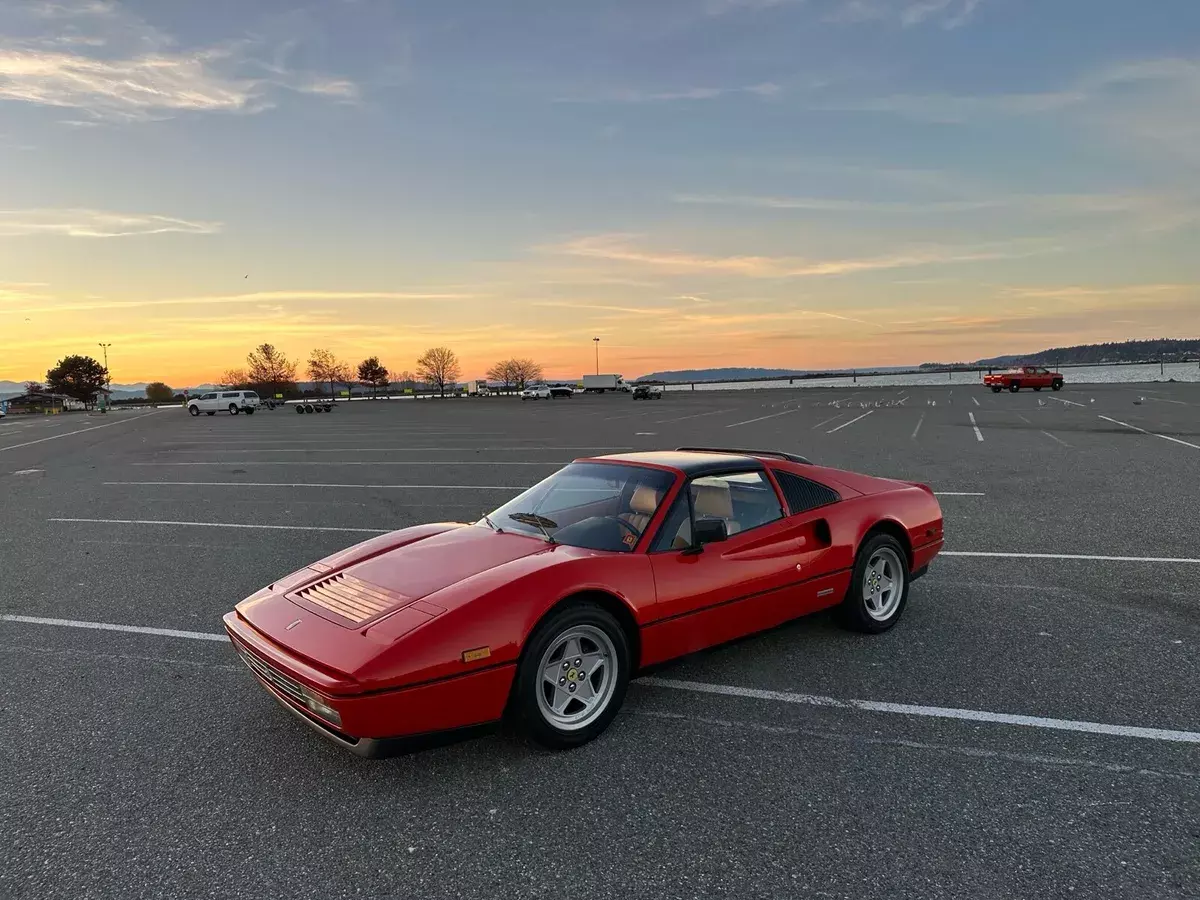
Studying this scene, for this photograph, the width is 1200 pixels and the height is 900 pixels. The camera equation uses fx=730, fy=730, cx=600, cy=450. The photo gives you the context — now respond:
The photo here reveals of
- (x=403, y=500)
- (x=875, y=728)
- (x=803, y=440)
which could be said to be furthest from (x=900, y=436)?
(x=875, y=728)

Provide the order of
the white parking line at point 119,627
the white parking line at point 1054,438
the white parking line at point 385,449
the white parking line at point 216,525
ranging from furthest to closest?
the white parking line at point 385,449, the white parking line at point 1054,438, the white parking line at point 216,525, the white parking line at point 119,627

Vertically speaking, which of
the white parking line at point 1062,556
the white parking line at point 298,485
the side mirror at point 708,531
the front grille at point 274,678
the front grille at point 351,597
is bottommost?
the white parking line at point 1062,556

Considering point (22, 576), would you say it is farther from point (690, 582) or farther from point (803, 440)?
point (803, 440)

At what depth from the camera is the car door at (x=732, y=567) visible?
3691 mm

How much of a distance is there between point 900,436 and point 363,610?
708 inches

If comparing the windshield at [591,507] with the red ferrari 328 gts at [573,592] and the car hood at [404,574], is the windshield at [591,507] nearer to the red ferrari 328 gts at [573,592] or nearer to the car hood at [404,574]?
the red ferrari 328 gts at [573,592]

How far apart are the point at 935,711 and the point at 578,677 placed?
1840 mm

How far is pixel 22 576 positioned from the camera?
668 centimetres

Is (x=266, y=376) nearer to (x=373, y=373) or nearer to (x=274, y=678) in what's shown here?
(x=373, y=373)

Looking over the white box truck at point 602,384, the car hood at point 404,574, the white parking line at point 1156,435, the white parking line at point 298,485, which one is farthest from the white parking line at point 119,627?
the white box truck at point 602,384

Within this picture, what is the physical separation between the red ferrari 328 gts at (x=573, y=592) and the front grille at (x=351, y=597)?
0.04 feet

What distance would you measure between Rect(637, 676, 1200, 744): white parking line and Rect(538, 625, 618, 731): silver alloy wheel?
71 centimetres

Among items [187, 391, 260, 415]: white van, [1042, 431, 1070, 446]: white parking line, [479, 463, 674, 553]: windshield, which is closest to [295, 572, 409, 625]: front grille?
[479, 463, 674, 553]: windshield

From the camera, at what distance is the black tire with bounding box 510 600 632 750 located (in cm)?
314
